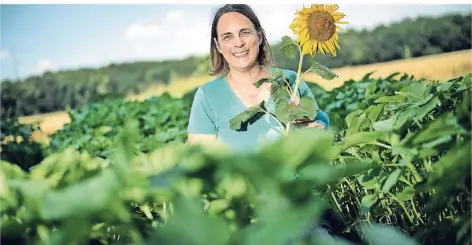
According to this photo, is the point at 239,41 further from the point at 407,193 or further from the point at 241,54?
the point at 407,193

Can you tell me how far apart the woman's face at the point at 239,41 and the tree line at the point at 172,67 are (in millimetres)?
2534

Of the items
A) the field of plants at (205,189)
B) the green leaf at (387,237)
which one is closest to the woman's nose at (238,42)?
the field of plants at (205,189)

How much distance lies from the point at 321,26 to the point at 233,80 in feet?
1.75

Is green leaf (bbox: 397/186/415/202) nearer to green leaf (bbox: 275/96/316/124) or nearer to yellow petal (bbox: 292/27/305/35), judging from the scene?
green leaf (bbox: 275/96/316/124)

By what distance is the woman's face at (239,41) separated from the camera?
172 centimetres

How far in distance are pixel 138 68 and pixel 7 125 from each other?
4.81 meters

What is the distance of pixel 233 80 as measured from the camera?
5.76 feet

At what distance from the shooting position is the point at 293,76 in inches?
63.8

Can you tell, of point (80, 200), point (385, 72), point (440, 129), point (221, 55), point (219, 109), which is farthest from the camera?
point (385, 72)

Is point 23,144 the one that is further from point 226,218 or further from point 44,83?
point 226,218

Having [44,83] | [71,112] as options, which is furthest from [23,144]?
[44,83]

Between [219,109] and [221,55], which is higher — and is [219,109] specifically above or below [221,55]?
below

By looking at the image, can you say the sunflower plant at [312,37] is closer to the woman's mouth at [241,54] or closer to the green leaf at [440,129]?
the woman's mouth at [241,54]

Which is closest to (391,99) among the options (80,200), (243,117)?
(243,117)
